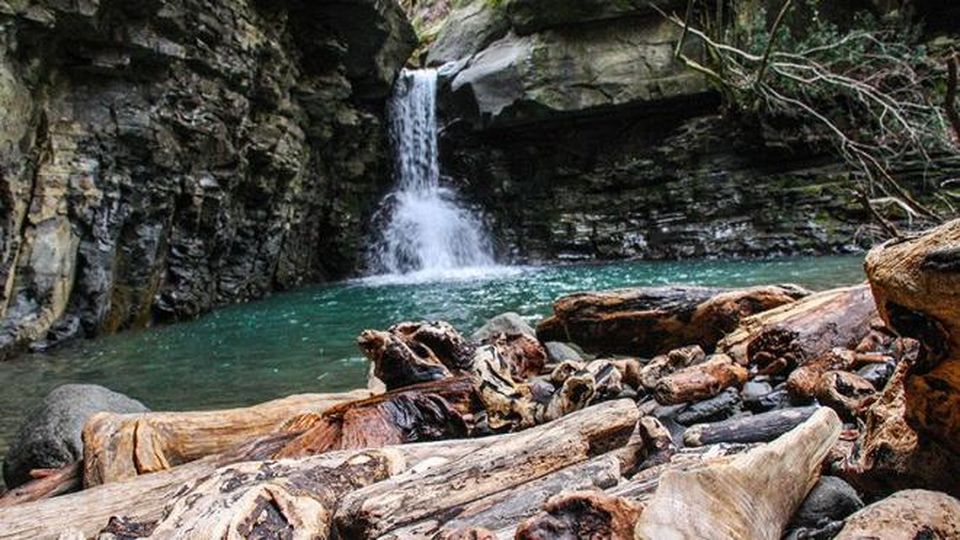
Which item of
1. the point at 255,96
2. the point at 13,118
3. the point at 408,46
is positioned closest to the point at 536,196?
the point at 408,46

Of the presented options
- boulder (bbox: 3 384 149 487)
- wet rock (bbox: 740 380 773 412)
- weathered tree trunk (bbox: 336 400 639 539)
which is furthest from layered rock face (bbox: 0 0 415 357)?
wet rock (bbox: 740 380 773 412)

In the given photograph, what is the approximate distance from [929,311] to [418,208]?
2090 cm

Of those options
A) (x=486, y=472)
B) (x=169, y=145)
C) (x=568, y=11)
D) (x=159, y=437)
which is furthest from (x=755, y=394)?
(x=568, y=11)

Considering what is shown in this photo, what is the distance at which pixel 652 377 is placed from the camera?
3416 mm

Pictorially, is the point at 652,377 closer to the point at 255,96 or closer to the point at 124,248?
the point at 124,248

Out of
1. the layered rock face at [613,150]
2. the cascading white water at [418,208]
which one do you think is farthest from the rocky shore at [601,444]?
the cascading white water at [418,208]

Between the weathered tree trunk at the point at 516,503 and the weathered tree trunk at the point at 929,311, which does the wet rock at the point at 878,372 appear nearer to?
the weathered tree trunk at the point at 929,311

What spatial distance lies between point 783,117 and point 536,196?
316 inches

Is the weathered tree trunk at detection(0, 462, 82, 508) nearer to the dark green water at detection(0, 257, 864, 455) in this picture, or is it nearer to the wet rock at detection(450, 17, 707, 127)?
the dark green water at detection(0, 257, 864, 455)

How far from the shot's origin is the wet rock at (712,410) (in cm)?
294

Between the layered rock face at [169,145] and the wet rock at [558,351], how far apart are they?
8.21 meters

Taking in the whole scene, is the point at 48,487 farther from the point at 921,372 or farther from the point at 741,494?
the point at 921,372

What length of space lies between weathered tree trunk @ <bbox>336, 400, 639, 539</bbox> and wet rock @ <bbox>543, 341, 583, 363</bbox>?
2616mm

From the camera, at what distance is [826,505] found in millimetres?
1857
